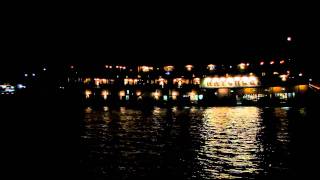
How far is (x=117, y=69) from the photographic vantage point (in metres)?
79.8

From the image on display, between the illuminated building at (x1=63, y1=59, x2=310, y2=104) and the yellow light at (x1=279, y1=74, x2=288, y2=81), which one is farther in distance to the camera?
the illuminated building at (x1=63, y1=59, x2=310, y2=104)

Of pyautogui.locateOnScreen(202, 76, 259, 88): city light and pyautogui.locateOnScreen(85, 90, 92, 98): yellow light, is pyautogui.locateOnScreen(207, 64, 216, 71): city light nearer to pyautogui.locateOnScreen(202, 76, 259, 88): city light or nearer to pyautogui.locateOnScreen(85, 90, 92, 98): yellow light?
pyautogui.locateOnScreen(202, 76, 259, 88): city light

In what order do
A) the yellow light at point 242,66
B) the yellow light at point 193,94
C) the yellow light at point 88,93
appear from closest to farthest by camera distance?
the yellow light at point 242,66 < the yellow light at point 193,94 < the yellow light at point 88,93

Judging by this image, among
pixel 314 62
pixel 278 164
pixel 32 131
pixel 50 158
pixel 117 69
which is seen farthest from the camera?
pixel 314 62

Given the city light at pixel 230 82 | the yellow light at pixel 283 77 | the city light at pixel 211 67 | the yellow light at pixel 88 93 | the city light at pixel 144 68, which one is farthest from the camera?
the city light at pixel 144 68

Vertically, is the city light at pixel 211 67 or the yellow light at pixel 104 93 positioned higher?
the city light at pixel 211 67

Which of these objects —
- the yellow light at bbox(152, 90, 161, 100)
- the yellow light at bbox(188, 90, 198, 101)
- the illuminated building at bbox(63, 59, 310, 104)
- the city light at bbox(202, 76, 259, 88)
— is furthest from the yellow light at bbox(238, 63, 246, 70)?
the yellow light at bbox(152, 90, 161, 100)

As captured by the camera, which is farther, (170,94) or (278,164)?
(170,94)

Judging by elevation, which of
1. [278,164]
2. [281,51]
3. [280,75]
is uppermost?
[281,51]

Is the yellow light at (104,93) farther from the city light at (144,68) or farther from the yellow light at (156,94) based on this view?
the yellow light at (156,94)

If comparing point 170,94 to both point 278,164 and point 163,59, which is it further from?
point 278,164

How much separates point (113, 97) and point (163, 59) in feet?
52.3

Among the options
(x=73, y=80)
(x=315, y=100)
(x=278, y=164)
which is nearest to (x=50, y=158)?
(x=278, y=164)

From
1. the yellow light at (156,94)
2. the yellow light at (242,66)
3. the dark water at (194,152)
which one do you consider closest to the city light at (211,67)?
the yellow light at (242,66)
